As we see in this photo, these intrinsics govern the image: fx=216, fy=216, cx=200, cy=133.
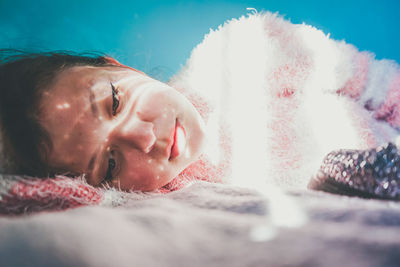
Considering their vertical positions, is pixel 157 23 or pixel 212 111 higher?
pixel 157 23

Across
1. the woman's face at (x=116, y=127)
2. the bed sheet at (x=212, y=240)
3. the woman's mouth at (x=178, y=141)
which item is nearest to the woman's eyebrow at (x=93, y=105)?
the woman's face at (x=116, y=127)

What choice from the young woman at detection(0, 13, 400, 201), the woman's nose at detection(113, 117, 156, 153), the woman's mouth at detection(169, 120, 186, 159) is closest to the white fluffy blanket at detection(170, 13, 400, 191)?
the young woman at detection(0, 13, 400, 201)

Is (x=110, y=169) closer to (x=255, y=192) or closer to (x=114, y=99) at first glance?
(x=114, y=99)

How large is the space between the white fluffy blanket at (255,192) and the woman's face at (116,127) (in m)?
0.08

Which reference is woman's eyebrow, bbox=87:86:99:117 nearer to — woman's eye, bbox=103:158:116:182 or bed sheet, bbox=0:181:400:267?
woman's eye, bbox=103:158:116:182

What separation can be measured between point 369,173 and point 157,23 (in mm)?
1604

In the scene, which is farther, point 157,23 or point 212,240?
point 157,23

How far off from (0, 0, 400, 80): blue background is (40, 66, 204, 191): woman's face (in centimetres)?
69

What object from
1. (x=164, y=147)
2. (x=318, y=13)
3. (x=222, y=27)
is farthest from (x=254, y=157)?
(x=318, y=13)

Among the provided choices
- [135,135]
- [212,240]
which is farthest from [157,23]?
[212,240]

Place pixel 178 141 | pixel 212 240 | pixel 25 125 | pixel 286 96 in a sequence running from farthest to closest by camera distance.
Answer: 1. pixel 286 96
2. pixel 178 141
3. pixel 25 125
4. pixel 212 240

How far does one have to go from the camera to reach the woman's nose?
62cm

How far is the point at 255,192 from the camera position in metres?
0.42

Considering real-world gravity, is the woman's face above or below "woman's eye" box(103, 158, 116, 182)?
above
